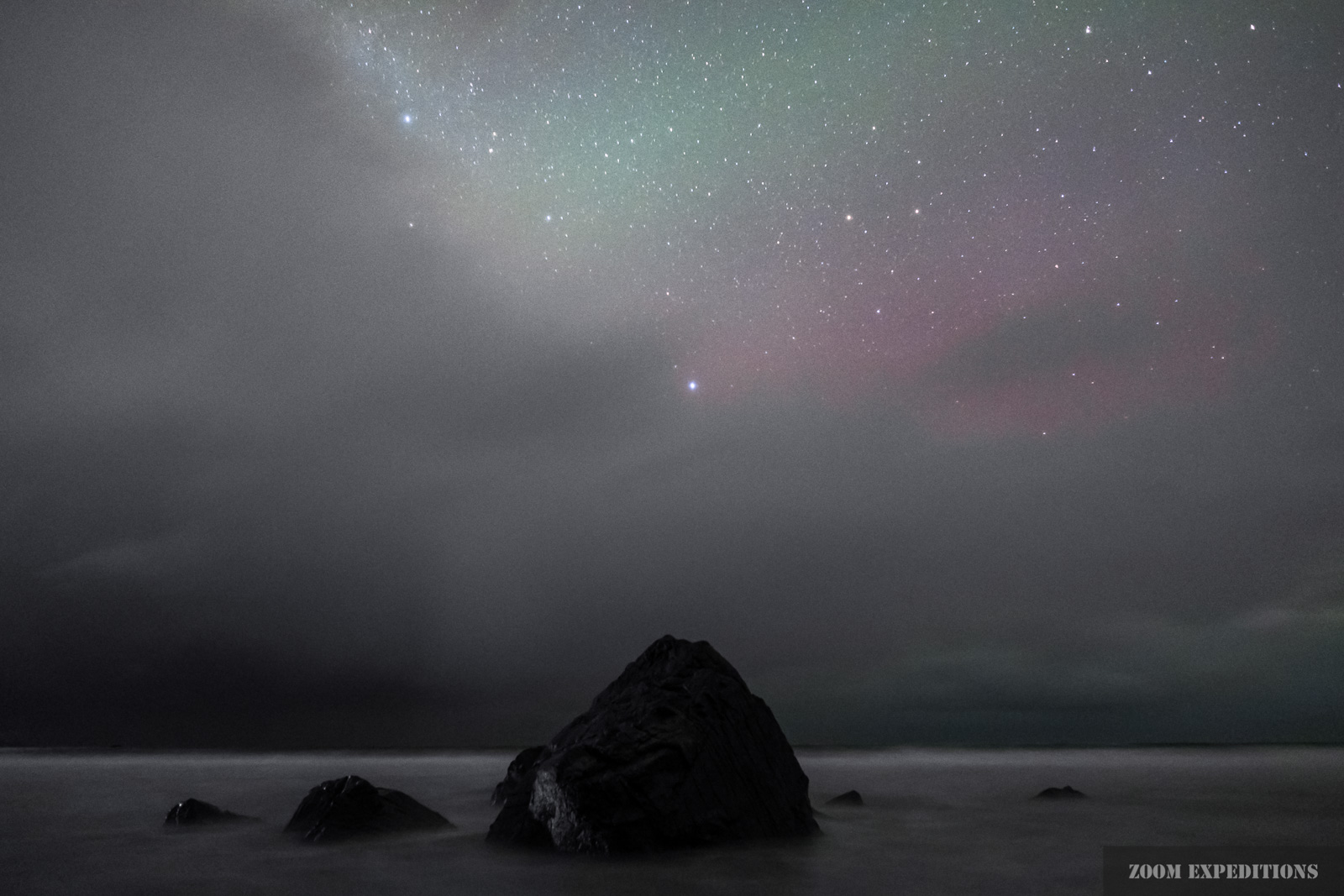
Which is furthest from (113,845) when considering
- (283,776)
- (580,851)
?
(283,776)

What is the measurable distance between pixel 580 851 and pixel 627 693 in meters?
2.81

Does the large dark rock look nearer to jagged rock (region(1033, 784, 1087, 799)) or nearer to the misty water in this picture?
the misty water

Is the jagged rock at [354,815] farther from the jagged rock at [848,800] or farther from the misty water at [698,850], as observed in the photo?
the jagged rock at [848,800]

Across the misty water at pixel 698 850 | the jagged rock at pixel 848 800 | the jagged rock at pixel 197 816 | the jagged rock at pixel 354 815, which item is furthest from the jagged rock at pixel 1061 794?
the jagged rock at pixel 197 816

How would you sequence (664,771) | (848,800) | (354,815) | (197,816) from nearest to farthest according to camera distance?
(664,771), (354,815), (197,816), (848,800)

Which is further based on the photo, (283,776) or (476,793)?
(283,776)

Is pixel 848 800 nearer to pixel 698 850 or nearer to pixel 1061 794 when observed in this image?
pixel 1061 794

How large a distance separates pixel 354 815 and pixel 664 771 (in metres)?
7.14

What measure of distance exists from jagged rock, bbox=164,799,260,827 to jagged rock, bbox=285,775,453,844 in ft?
12.3

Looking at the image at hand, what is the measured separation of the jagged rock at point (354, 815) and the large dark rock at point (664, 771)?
2.69m

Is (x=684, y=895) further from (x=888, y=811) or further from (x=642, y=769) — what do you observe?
(x=888, y=811)

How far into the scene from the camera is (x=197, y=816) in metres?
19.4

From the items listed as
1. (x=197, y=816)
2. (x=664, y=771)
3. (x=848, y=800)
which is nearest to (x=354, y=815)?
(x=197, y=816)

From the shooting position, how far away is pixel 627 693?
48.6 ft
